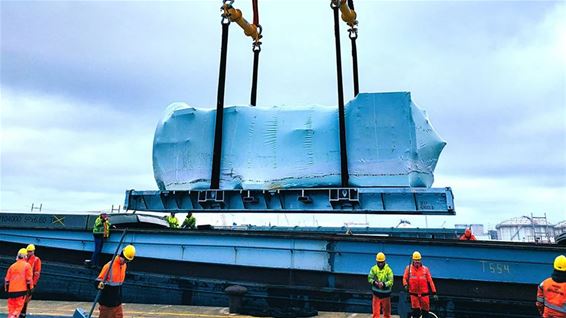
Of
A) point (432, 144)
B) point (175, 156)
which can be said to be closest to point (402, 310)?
point (432, 144)

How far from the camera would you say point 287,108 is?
10.9m

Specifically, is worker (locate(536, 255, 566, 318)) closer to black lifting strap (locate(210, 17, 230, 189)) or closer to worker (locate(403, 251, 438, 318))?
worker (locate(403, 251, 438, 318))

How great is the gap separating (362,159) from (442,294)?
11.9 feet

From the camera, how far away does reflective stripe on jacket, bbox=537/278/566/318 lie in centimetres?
504

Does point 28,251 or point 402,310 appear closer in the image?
point 402,310

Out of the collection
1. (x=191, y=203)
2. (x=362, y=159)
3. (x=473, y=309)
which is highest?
(x=362, y=159)

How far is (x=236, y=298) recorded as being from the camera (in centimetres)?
851

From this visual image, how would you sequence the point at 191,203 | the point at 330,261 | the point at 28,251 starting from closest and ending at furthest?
the point at 28,251
the point at 330,261
the point at 191,203

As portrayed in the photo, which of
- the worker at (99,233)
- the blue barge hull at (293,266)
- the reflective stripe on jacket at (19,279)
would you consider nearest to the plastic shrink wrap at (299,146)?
the blue barge hull at (293,266)

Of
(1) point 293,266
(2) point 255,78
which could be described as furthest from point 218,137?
(1) point 293,266

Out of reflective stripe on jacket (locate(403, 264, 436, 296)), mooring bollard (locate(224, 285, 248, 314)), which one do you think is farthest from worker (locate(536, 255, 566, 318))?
mooring bollard (locate(224, 285, 248, 314))

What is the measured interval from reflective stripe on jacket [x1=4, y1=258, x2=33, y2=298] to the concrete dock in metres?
2.18

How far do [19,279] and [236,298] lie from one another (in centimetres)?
411

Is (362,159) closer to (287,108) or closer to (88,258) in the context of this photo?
(287,108)
